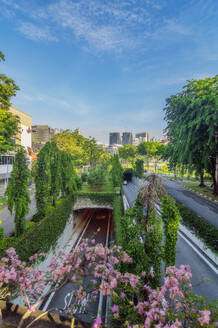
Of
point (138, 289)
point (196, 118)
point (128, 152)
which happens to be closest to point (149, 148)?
point (128, 152)

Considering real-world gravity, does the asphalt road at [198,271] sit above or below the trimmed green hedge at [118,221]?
below

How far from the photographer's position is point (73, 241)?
15.2m

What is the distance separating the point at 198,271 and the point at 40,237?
932 centimetres

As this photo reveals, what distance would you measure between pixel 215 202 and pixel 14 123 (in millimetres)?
24033

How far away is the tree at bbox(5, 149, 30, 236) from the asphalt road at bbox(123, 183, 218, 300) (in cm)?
911

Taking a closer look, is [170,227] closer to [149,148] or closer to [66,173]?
[66,173]

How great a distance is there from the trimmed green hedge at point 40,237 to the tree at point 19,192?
822mm

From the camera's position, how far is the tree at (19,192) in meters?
8.73

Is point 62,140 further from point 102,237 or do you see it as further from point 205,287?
point 205,287

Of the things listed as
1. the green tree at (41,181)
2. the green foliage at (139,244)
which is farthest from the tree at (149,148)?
the green foliage at (139,244)

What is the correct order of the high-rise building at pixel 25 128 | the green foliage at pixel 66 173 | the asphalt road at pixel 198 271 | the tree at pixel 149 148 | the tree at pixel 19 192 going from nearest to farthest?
the asphalt road at pixel 198 271 < the tree at pixel 19 192 < the green foliage at pixel 66 173 < the high-rise building at pixel 25 128 < the tree at pixel 149 148

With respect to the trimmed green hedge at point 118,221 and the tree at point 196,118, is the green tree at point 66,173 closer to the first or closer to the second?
the trimmed green hedge at point 118,221

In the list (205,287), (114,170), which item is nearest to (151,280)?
(205,287)

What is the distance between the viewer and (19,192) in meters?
8.89
